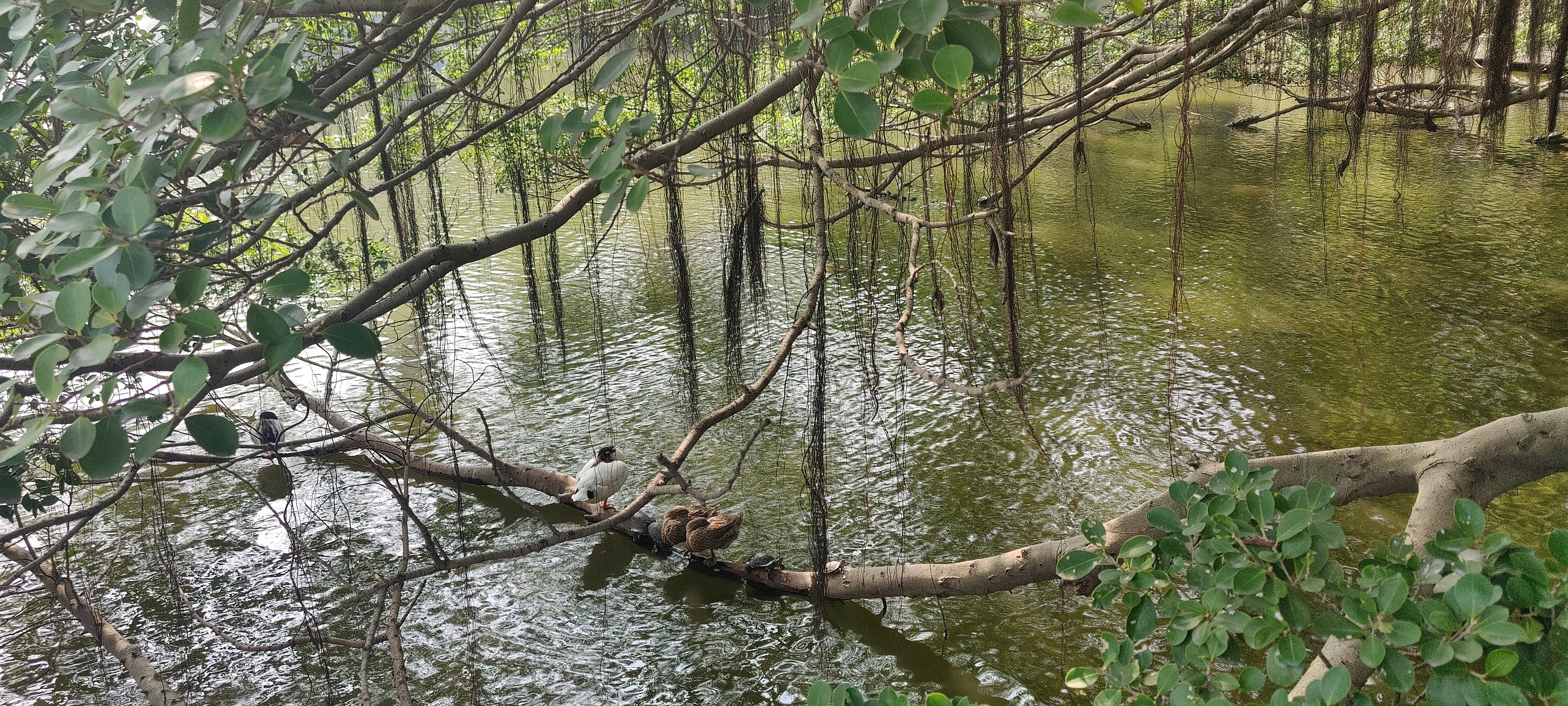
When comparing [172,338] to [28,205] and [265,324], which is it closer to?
[265,324]

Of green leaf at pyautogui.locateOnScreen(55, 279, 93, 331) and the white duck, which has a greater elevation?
green leaf at pyautogui.locateOnScreen(55, 279, 93, 331)

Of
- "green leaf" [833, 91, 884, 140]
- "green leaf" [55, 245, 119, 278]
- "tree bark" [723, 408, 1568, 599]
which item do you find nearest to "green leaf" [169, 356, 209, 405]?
"green leaf" [55, 245, 119, 278]

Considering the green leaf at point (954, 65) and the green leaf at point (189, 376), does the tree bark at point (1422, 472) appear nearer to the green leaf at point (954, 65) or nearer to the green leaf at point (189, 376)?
the green leaf at point (954, 65)

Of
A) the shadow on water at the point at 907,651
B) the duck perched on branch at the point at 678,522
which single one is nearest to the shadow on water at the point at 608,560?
the duck perched on branch at the point at 678,522

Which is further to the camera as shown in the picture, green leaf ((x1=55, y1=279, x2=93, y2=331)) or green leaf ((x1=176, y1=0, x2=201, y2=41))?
green leaf ((x1=176, y1=0, x2=201, y2=41))

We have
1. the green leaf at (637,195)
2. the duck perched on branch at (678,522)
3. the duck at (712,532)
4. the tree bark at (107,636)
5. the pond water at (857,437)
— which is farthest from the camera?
the duck perched on branch at (678,522)

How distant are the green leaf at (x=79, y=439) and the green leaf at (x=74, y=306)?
0.30 feet

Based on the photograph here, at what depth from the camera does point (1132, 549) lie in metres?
1.29

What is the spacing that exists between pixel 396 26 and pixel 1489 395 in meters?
4.19

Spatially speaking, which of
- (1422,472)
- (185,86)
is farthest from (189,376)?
(1422,472)

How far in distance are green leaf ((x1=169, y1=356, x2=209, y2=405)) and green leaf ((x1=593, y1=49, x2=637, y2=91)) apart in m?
0.48

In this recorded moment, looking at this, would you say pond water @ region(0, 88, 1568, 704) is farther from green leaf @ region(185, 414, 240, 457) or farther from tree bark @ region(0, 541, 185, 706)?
green leaf @ region(185, 414, 240, 457)

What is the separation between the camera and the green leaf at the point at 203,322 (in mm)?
941

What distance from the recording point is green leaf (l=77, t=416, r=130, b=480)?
91cm
